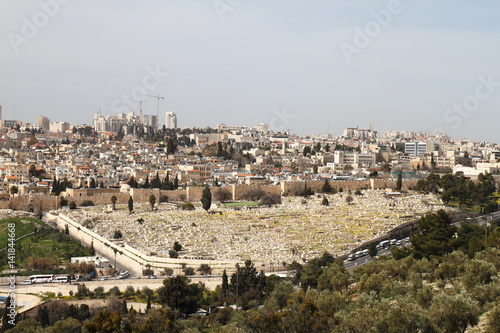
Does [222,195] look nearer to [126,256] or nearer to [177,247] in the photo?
[126,256]

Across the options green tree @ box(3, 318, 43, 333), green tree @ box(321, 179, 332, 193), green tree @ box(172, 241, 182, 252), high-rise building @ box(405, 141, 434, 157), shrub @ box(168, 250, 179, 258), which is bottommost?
green tree @ box(3, 318, 43, 333)

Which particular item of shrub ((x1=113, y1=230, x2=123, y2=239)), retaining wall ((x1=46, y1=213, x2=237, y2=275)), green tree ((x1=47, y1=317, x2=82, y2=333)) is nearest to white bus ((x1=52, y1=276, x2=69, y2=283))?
retaining wall ((x1=46, y1=213, x2=237, y2=275))

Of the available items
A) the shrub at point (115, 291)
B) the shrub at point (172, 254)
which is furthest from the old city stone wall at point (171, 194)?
the shrub at point (115, 291)

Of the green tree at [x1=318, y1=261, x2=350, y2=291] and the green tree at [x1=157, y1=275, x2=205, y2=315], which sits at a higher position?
the green tree at [x1=318, y1=261, x2=350, y2=291]

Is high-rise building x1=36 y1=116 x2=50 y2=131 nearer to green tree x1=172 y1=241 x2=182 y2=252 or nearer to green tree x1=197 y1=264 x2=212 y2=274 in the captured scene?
green tree x1=172 y1=241 x2=182 y2=252

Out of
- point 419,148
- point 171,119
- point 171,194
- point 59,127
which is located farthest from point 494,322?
point 171,119

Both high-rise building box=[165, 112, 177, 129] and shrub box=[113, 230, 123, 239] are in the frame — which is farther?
high-rise building box=[165, 112, 177, 129]

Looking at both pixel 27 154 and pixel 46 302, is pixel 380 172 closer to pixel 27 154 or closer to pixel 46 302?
pixel 27 154
